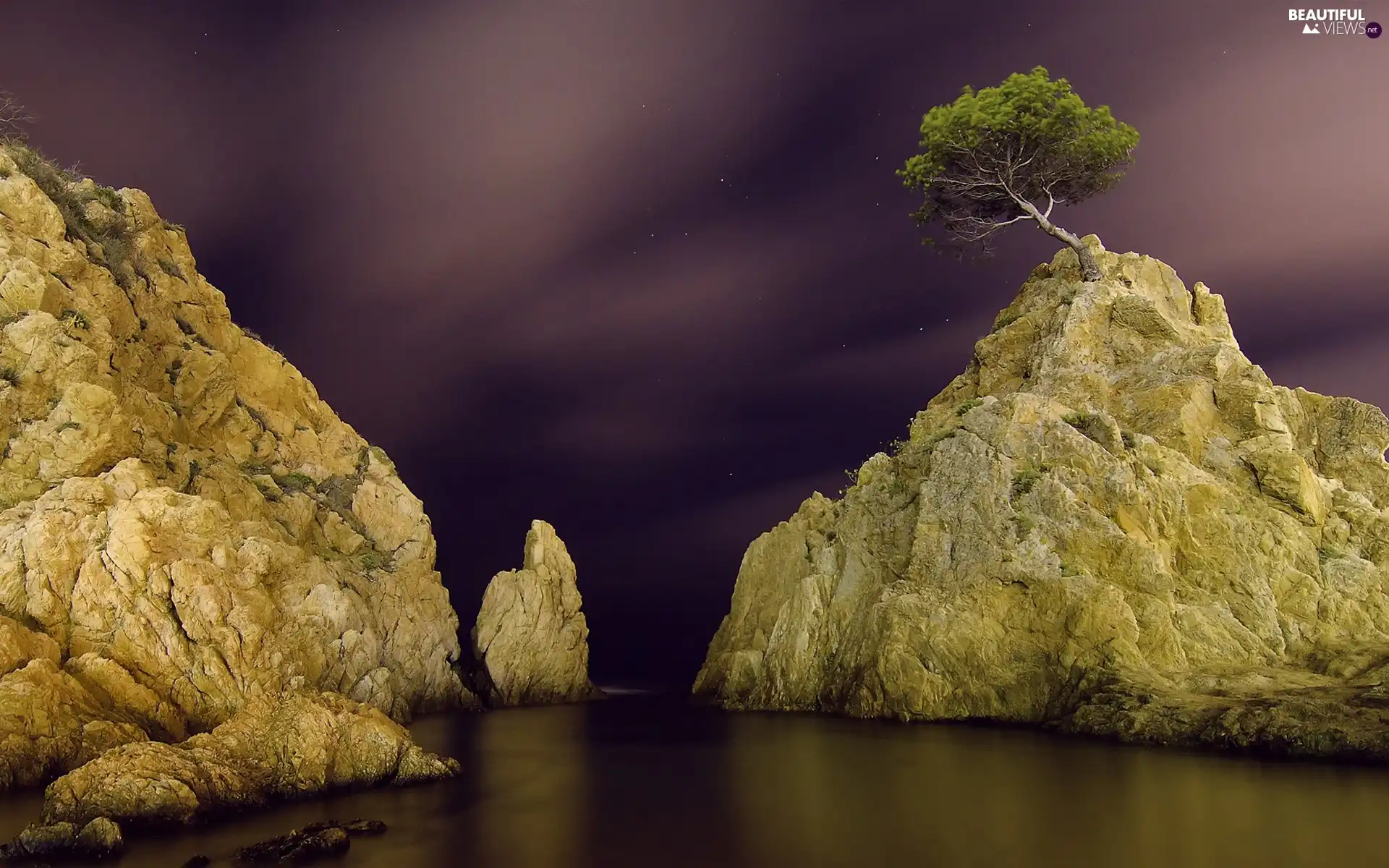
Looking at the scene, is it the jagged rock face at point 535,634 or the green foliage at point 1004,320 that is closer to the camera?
the green foliage at point 1004,320

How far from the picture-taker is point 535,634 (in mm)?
56781

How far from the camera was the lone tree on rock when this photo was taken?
1839 inches

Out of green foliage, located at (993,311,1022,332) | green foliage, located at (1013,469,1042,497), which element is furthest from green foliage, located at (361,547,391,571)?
green foliage, located at (993,311,1022,332)

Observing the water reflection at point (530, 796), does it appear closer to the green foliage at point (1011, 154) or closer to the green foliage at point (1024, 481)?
the green foliage at point (1024, 481)

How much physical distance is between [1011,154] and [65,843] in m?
52.7

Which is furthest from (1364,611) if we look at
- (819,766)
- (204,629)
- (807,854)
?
(204,629)

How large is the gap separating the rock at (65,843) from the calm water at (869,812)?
0.60 m

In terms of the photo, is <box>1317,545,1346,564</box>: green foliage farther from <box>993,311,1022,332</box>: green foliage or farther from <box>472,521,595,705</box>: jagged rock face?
<box>472,521,595,705</box>: jagged rock face

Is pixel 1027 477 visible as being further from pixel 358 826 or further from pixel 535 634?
pixel 535 634

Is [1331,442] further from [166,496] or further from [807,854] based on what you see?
[166,496]

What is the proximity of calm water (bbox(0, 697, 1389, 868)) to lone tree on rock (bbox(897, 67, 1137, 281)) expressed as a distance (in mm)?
33250

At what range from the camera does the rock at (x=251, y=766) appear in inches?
628

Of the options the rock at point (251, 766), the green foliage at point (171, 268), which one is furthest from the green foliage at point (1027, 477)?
the green foliage at point (171, 268)

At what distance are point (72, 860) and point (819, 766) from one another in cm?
1793
